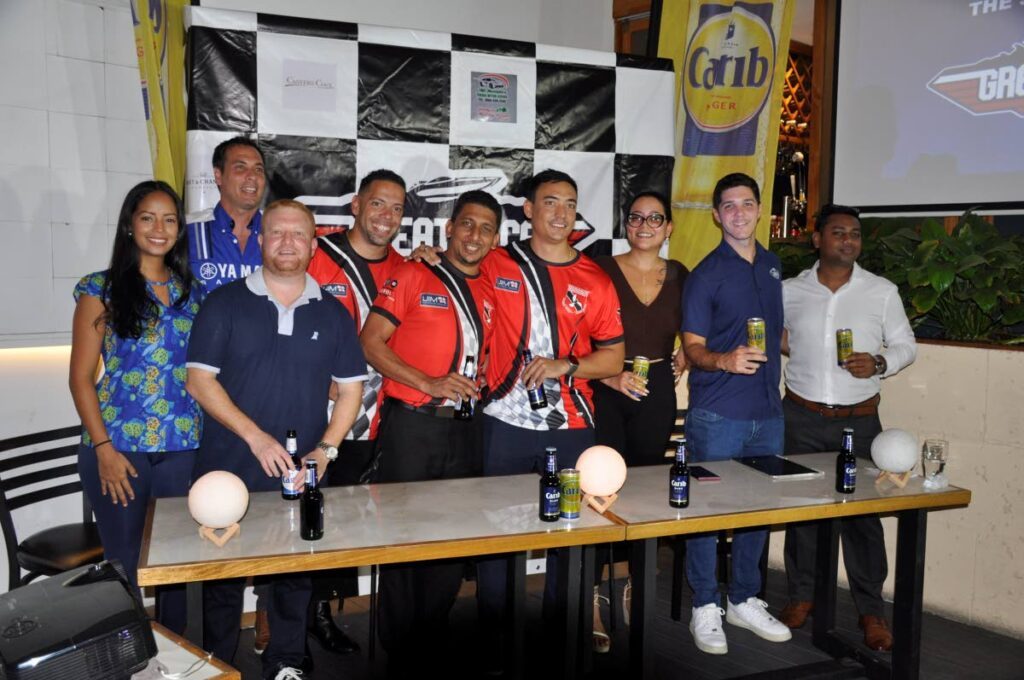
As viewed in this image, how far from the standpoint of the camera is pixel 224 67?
3.38 metres

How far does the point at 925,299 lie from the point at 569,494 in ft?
7.41

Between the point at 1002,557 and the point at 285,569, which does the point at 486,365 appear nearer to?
the point at 285,569

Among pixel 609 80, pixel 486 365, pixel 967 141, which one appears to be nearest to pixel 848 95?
pixel 967 141

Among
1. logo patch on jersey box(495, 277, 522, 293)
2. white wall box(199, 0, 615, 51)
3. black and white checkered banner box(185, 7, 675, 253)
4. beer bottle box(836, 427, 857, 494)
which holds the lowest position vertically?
beer bottle box(836, 427, 857, 494)

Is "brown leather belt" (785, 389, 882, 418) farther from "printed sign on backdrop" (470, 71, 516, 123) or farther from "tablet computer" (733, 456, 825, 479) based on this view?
"printed sign on backdrop" (470, 71, 516, 123)

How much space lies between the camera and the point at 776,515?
270 centimetres

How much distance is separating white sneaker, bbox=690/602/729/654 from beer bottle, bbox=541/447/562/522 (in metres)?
1.33

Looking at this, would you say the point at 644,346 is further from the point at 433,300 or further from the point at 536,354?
the point at 433,300

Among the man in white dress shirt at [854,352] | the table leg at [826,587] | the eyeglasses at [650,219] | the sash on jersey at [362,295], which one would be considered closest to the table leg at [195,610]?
the sash on jersey at [362,295]

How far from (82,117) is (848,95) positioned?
4255 mm

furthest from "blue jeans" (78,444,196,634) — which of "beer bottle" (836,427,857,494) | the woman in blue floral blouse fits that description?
"beer bottle" (836,427,857,494)

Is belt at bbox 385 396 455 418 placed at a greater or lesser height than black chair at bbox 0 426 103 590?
greater

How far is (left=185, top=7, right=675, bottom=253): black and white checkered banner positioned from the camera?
3.40m

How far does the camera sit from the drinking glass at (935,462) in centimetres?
298
